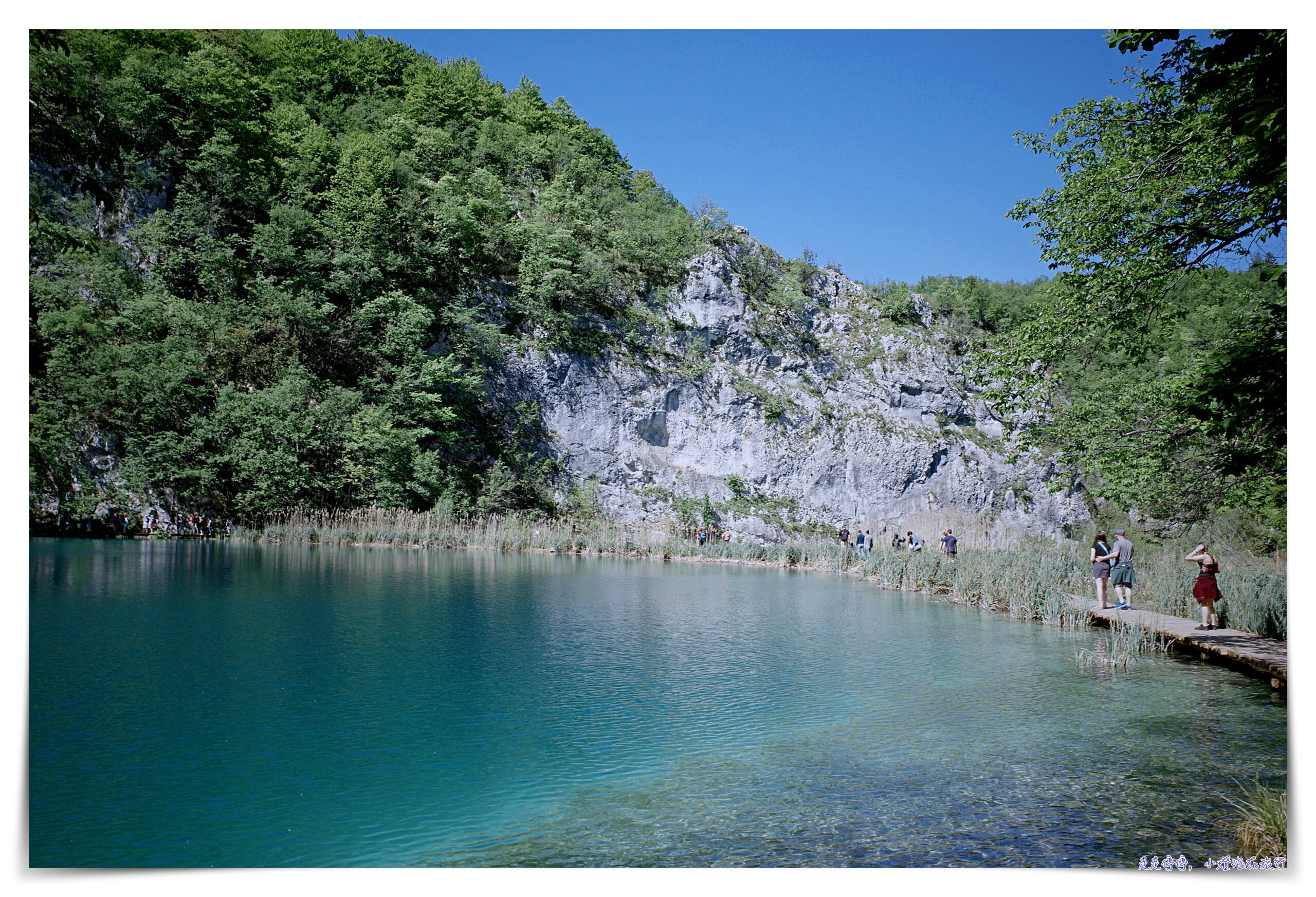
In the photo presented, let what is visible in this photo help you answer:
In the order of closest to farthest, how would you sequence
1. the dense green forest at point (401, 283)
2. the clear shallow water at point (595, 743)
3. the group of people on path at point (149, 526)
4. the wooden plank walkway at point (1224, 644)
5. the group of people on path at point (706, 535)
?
the clear shallow water at point (595, 743), the wooden plank walkway at point (1224, 644), the dense green forest at point (401, 283), the group of people on path at point (149, 526), the group of people on path at point (706, 535)

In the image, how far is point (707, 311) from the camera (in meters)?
35.4

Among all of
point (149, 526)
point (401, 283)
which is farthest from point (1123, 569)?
point (401, 283)

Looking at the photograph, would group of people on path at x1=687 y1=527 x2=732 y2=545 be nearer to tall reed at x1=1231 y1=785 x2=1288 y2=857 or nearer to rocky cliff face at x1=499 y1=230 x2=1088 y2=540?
rocky cliff face at x1=499 y1=230 x2=1088 y2=540

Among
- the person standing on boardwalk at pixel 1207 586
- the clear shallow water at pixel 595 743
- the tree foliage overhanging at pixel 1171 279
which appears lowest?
the clear shallow water at pixel 595 743

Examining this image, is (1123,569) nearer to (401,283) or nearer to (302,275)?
(401,283)

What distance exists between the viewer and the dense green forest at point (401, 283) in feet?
30.9

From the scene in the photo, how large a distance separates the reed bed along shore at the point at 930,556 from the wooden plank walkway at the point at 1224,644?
458mm

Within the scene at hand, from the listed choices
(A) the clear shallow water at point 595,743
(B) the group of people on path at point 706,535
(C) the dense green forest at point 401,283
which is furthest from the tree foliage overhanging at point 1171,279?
(B) the group of people on path at point 706,535

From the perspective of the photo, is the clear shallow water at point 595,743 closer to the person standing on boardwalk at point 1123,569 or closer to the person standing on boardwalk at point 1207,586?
the person standing on boardwalk at point 1207,586

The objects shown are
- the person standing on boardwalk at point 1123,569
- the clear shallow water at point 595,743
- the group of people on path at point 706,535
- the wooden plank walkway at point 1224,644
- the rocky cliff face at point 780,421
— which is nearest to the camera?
the clear shallow water at point 595,743

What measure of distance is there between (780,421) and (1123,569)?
75.3 ft

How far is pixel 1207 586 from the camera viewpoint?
993cm
